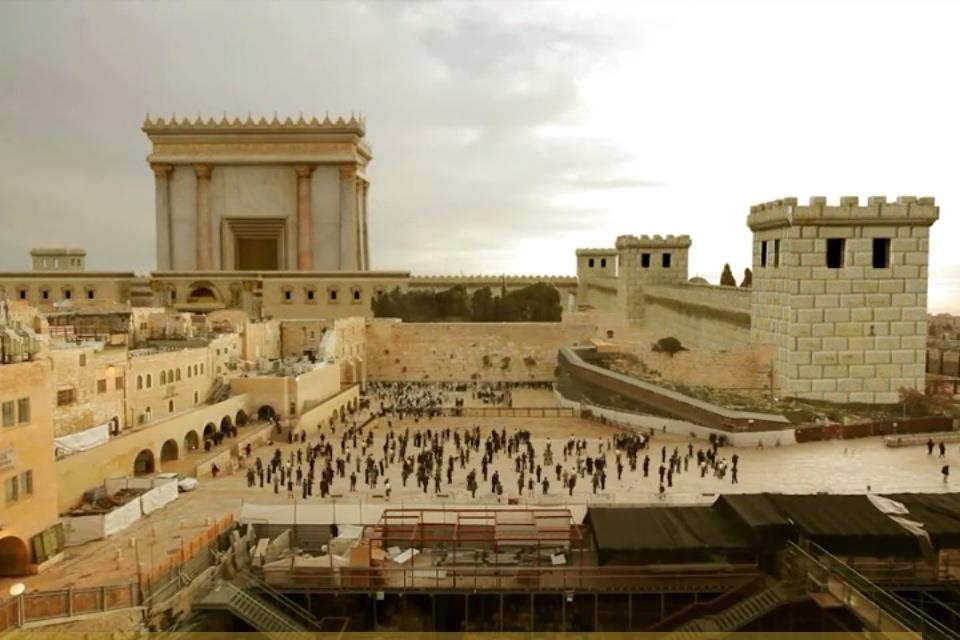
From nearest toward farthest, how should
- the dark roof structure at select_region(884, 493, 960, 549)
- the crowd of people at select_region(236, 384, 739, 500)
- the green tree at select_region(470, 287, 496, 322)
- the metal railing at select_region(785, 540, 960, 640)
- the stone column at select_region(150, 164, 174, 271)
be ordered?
the metal railing at select_region(785, 540, 960, 640)
the dark roof structure at select_region(884, 493, 960, 549)
the crowd of people at select_region(236, 384, 739, 500)
the green tree at select_region(470, 287, 496, 322)
the stone column at select_region(150, 164, 174, 271)

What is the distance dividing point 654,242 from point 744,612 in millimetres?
34231

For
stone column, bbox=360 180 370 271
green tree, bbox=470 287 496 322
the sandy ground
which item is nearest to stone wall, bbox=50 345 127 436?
the sandy ground

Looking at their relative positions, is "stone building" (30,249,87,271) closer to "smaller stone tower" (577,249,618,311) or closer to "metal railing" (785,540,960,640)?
"smaller stone tower" (577,249,618,311)

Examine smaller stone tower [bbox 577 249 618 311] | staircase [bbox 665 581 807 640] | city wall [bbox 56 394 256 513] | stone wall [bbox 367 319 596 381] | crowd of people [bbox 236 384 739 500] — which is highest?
smaller stone tower [bbox 577 249 618 311]

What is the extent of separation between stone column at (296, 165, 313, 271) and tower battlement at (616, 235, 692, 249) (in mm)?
20345

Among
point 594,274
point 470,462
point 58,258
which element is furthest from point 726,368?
point 58,258

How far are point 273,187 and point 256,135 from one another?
347 centimetres

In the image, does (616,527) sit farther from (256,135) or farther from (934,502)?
→ (256,135)

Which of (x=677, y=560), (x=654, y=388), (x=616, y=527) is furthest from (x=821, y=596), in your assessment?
(x=654, y=388)

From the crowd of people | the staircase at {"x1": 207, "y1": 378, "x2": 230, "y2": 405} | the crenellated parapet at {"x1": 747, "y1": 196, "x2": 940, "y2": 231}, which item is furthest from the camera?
the staircase at {"x1": 207, "y1": 378, "x2": 230, "y2": 405}

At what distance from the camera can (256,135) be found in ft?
174

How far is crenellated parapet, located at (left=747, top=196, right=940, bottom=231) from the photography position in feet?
94.7

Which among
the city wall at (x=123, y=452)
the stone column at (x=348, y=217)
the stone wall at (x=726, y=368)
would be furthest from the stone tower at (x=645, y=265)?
the city wall at (x=123, y=452)

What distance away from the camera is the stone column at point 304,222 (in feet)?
174
